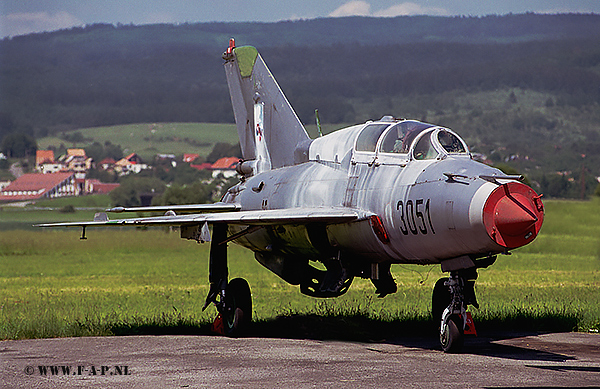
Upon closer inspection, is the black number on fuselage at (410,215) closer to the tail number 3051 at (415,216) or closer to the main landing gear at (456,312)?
the tail number 3051 at (415,216)

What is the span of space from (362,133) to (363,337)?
3159 mm

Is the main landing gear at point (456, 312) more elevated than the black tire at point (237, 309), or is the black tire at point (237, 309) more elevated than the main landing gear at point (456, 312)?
the main landing gear at point (456, 312)

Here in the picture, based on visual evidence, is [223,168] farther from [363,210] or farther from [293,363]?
A: [293,363]

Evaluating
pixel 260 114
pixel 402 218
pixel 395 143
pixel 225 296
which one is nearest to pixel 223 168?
pixel 260 114

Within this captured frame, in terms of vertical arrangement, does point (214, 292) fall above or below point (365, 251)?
below

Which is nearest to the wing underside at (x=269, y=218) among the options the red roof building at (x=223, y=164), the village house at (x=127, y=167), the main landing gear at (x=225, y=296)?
the main landing gear at (x=225, y=296)

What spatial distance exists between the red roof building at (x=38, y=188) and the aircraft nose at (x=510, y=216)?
13275 cm

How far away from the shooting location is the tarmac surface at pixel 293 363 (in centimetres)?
878

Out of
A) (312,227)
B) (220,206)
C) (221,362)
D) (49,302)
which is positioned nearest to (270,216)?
(312,227)

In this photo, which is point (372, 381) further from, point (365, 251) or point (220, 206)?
point (220, 206)

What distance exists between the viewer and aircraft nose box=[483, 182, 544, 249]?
958 centimetres

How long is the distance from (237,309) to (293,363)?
3826 millimetres

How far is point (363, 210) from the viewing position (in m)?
12.0

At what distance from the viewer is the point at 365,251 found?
12.2 m
